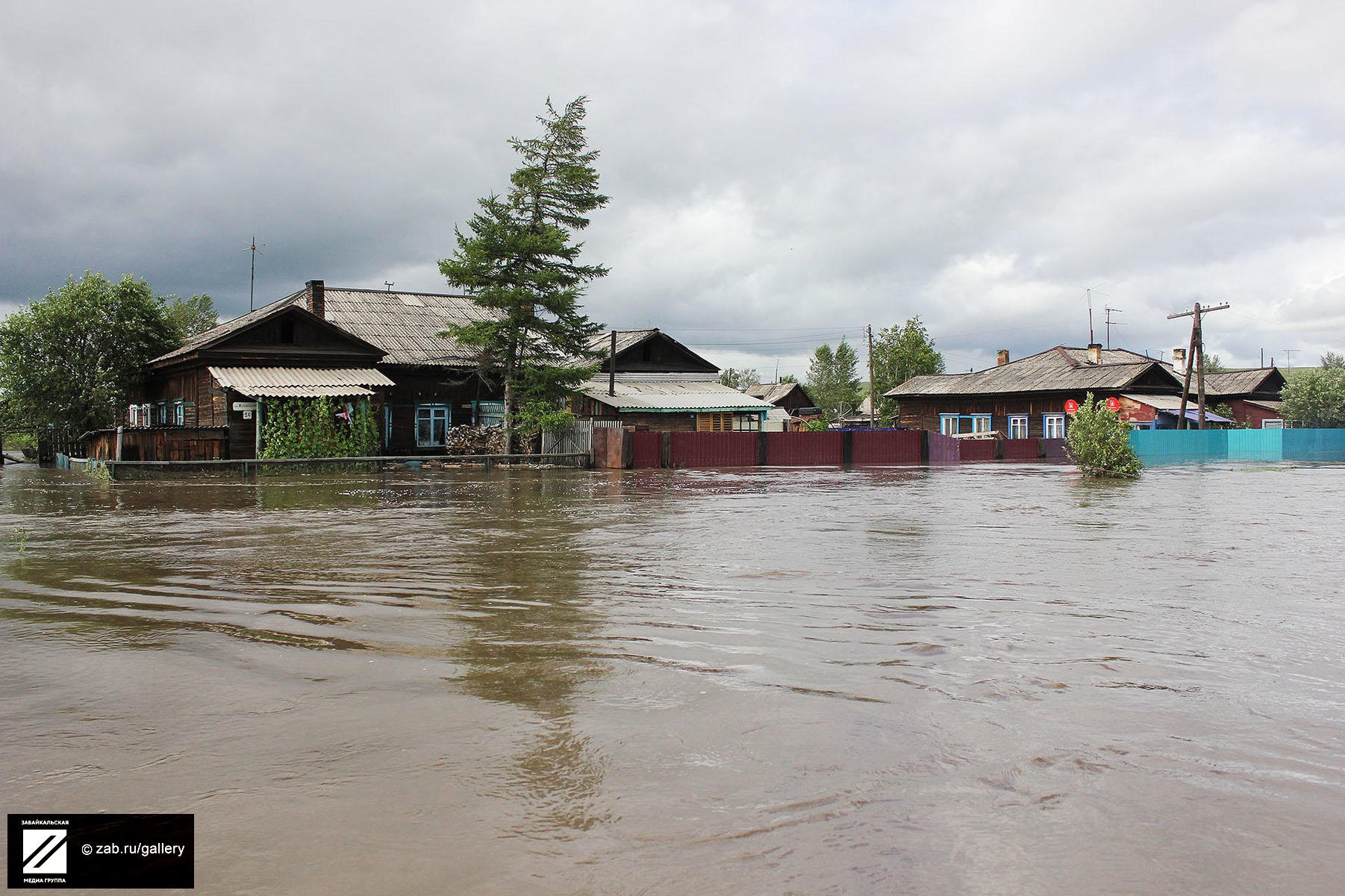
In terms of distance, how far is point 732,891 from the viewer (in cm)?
270

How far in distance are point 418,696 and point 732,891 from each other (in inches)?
83.4

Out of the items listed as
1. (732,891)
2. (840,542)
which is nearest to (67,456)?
(840,542)

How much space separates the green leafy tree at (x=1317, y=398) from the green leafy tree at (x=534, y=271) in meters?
43.1

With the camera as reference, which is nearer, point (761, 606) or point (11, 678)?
point (11, 678)

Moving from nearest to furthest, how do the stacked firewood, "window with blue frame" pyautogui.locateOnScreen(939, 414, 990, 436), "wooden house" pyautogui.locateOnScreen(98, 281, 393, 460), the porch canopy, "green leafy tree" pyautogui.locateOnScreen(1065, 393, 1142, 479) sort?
"green leafy tree" pyautogui.locateOnScreen(1065, 393, 1142, 479), "wooden house" pyautogui.locateOnScreen(98, 281, 393, 460), the porch canopy, the stacked firewood, "window with blue frame" pyautogui.locateOnScreen(939, 414, 990, 436)

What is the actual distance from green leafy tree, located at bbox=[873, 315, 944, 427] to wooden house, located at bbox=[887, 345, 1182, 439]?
7.45m

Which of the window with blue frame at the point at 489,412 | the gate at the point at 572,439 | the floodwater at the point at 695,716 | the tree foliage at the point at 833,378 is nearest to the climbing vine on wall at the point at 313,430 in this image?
the gate at the point at 572,439

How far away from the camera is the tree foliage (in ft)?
328

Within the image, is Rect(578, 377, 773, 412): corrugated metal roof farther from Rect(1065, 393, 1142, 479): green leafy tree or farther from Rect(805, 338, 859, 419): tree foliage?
Rect(805, 338, 859, 419): tree foliage

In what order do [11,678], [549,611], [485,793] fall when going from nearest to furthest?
[485,793] < [11,678] < [549,611]

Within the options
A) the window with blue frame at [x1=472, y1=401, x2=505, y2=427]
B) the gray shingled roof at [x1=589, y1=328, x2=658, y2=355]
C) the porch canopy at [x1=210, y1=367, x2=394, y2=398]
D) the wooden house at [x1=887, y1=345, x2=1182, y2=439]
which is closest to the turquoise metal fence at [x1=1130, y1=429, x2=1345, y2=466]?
the wooden house at [x1=887, y1=345, x2=1182, y2=439]

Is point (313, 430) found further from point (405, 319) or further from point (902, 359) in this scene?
point (902, 359)

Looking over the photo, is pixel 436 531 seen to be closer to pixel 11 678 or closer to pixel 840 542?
pixel 840 542

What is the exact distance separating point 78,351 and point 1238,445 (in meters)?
46.7
